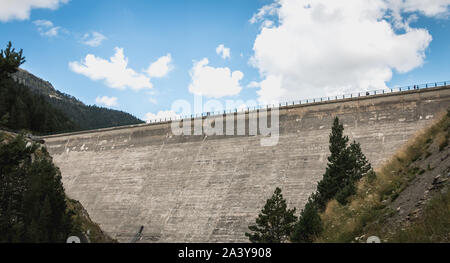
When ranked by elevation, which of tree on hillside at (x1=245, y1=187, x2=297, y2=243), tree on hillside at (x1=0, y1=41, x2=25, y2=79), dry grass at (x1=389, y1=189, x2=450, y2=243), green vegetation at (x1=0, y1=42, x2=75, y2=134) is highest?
green vegetation at (x1=0, y1=42, x2=75, y2=134)

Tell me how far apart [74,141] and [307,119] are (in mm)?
32755

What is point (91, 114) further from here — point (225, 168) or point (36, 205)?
point (36, 205)

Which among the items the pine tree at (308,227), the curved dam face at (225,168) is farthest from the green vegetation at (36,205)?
the curved dam face at (225,168)

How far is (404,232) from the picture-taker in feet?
24.7

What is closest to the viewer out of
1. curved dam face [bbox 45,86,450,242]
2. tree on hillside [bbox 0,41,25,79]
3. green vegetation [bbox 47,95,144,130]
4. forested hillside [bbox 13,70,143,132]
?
tree on hillside [bbox 0,41,25,79]

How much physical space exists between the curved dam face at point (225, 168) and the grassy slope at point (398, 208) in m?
13.9

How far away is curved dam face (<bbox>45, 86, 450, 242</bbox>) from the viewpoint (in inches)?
1112

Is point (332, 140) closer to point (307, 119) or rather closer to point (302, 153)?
point (302, 153)

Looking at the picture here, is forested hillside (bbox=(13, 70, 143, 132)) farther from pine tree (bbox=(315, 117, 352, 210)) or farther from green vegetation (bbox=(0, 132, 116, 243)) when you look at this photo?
pine tree (bbox=(315, 117, 352, 210))

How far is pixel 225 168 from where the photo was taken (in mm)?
34094

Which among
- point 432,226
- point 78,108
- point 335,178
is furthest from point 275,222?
point 78,108

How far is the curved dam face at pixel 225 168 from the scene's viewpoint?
28.2m

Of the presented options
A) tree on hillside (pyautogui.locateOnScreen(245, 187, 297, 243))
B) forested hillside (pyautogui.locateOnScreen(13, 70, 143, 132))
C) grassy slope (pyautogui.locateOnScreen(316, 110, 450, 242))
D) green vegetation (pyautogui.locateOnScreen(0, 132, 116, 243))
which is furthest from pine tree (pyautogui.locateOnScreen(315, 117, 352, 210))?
forested hillside (pyautogui.locateOnScreen(13, 70, 143, 132))

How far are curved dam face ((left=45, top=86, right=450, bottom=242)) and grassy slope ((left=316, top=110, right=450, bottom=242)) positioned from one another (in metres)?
13.9
